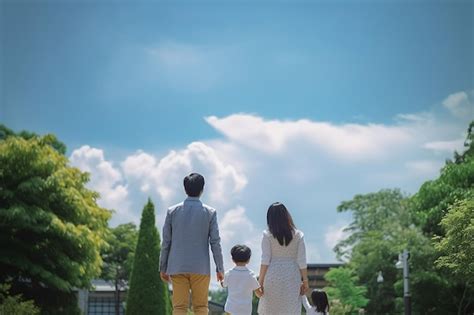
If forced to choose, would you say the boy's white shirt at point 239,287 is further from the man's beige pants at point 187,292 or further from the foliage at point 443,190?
the foliage at point 443,190

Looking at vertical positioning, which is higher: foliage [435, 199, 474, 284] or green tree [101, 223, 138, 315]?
green tree [101, 223, 138, 315]

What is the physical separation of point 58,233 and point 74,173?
3764mm

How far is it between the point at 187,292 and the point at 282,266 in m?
1.07

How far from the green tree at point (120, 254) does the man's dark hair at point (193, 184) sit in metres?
42.0

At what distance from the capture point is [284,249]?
7.35m

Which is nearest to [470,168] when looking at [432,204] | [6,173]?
[432,204]

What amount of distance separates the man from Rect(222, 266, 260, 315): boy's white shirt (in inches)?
43.1

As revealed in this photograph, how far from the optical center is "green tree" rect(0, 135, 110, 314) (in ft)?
82.5

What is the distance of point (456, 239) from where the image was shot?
14734mm

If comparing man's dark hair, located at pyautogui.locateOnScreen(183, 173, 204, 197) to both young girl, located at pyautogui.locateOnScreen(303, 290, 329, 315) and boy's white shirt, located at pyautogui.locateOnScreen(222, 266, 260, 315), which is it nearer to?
boy's white shirt, located at pyautogui.locateOnScreen(222, 266, 260, 315)

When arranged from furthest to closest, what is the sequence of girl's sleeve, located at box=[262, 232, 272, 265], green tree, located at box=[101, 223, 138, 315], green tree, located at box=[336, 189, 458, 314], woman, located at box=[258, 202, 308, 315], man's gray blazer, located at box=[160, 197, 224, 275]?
green tree, located at box=[101, 223, 138, 315], green tree, located at box=[336, 189, 458, 314], girl's sleeve, located at box=[262, 232, 272, 265], woman, located at box=[258, 202, 308, 315], man's gray blazer, located at box=[160, 197, 224, 275]

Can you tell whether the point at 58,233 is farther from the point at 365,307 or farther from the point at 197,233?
the point at 365,307

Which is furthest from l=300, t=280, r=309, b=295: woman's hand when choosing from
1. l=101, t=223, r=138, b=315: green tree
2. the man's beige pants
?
l=101, t=223, r=138, b=315: green tree

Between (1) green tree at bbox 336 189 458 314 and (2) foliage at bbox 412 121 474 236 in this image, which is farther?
(1) green tree at bbox 336 189 458 314
